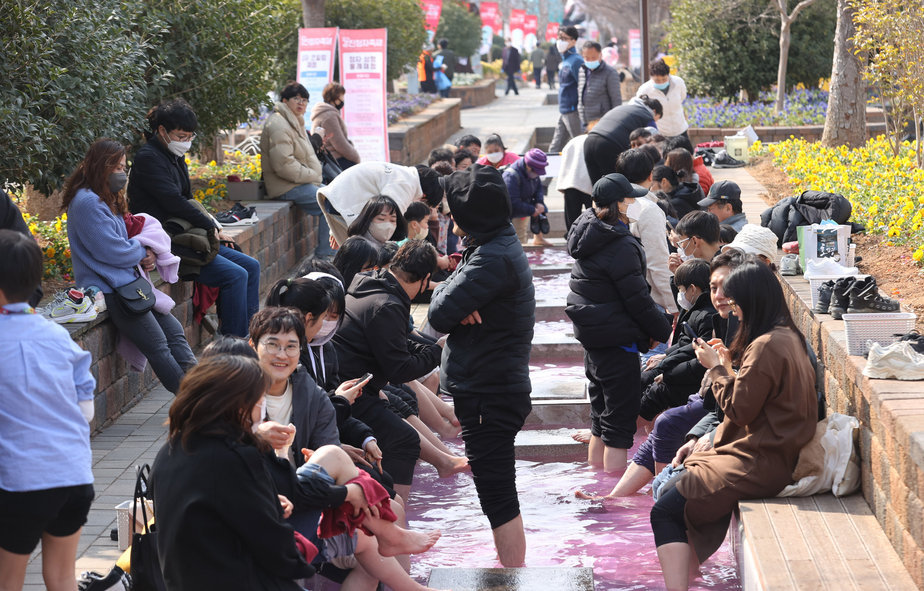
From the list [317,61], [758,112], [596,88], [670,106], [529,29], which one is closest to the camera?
[670,106]

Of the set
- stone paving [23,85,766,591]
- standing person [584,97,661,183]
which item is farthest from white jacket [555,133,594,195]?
stone paving [23,85,766,591]

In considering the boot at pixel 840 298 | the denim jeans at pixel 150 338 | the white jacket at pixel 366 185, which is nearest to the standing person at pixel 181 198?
the white jacket at pixel 366 185

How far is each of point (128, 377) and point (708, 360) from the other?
4.10 m

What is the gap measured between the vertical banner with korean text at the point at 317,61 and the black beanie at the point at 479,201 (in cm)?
1104

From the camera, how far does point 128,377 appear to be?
25.5 ft

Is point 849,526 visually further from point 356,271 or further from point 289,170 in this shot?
point 289,170

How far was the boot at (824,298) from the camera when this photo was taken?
627cm

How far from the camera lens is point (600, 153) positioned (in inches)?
413

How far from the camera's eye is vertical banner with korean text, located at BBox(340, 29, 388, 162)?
648 inches

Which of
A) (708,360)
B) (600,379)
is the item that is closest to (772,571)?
(708,360)

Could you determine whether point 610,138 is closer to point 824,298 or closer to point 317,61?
point 824,298

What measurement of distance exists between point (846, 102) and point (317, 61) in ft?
23.6

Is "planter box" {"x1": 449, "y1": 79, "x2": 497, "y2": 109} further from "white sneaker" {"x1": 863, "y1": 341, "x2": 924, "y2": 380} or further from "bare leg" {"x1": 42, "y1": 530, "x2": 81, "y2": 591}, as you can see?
"bare leg" {"x1": 42, "y1": 530, "x2": 81, "y2": 591}

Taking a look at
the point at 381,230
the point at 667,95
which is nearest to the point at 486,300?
the point at 381,230
